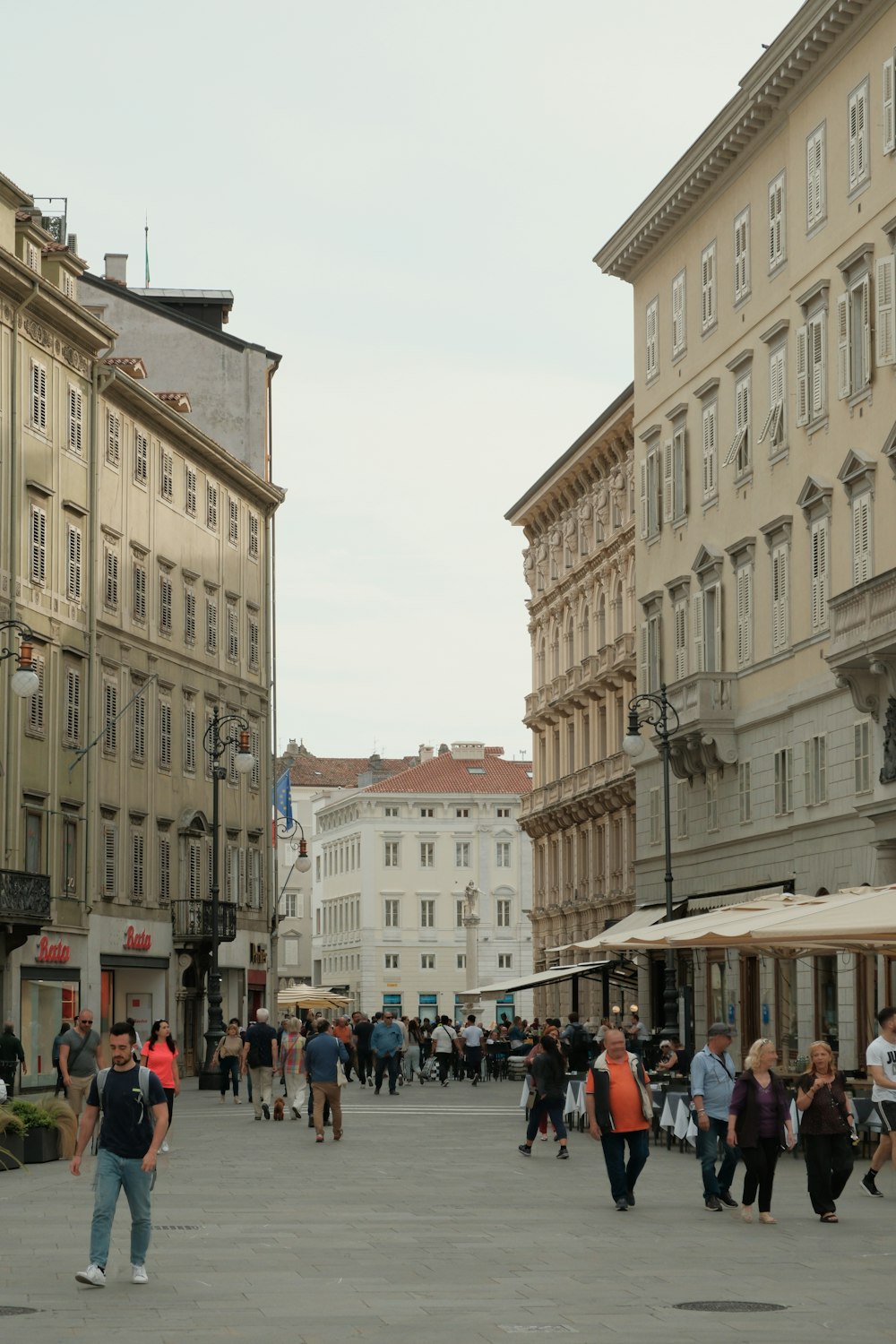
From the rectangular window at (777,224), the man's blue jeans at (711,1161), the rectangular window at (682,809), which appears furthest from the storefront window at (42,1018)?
the man's blue jeans at (711,1161)

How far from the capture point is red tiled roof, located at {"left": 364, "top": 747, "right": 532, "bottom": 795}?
14262cm

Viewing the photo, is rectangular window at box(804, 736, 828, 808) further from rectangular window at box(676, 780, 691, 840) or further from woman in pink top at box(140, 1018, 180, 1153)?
woman in pink top at box(140, 1018, 180, 1153)

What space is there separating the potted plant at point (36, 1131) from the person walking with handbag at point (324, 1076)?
505cm

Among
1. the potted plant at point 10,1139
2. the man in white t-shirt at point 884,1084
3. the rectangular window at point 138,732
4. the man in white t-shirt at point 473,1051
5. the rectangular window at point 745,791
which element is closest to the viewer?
the man in white t-shirt at point 884,1084

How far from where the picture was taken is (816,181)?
1686 inches

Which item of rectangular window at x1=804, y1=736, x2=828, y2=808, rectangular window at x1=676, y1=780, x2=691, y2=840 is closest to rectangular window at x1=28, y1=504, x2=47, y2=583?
rectangular window at x1=676, y1=780, x2=691, y2=840

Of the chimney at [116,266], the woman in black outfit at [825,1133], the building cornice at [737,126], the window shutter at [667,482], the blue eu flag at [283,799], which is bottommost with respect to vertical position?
the woman in black outfit at [825,1133]

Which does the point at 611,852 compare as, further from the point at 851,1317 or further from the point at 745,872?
the point at 851,1317

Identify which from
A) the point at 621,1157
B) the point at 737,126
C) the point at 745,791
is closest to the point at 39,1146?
the point at 621,1157

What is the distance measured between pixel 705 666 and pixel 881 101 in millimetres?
14506

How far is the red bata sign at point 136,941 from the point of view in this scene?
182 feet

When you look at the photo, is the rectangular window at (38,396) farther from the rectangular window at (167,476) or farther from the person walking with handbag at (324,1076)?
the person walking with handbag at (324,1076)

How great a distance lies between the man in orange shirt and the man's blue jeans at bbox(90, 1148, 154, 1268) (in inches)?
243

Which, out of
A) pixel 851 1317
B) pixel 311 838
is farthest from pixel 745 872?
pixel 311 838
